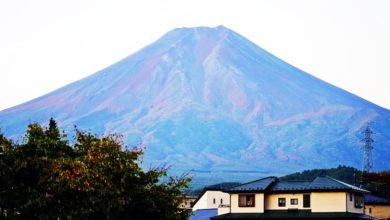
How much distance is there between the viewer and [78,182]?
1262 inches

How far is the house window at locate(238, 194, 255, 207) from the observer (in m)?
58.1

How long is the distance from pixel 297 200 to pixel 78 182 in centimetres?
2741

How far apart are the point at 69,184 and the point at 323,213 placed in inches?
1050

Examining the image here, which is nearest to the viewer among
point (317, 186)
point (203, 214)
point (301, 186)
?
point (317, 186)

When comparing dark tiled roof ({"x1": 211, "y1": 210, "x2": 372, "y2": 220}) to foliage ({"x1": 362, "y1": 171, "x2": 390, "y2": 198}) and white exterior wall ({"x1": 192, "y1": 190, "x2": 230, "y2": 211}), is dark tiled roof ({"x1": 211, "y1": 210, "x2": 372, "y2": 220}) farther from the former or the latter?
foliage ({"x1": 362, "y1": 171, "x2": 390, "y2": 198})

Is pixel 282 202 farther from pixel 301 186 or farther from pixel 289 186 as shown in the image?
pixel 301 186

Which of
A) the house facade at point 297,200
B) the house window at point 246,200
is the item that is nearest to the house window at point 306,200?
the house facade at point 297,200

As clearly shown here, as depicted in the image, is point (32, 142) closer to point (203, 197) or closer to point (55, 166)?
point (55, 166)

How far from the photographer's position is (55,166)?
107 feet

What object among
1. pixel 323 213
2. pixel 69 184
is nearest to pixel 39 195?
pixel 69 184

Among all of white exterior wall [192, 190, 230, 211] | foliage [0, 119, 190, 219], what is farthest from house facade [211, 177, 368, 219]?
foliage [0, 119, 190, 219]

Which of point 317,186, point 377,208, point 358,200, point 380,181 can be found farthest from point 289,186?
point 380,181

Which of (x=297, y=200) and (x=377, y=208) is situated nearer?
(x=297, y=200)

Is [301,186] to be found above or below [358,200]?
above
